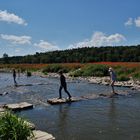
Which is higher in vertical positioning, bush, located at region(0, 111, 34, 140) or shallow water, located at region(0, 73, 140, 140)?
bush, located at region(0, 111, 34, 140)

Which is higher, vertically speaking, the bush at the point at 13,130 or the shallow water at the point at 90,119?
the bush at the point at 13,130

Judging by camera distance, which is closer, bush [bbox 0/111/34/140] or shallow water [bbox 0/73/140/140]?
bush [bbox 0/111/34/140]

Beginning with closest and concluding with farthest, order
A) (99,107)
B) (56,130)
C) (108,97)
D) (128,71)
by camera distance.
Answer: (56,130) < (99,107) < (108,97) < (128,71)

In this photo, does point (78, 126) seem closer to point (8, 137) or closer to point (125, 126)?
point (125, 126)

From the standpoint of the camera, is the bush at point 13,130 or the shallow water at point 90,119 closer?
the bush at point 13,130

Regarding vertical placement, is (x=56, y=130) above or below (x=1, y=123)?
below

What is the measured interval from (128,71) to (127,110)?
25.8 metres

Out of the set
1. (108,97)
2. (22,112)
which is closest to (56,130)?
(22,112)

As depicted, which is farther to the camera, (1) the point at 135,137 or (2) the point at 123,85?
(2) the point at 123,85

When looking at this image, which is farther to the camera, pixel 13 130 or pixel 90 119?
pixel 90 119

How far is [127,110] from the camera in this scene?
56.2ft

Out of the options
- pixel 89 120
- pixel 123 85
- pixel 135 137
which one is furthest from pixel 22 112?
pixel 123 85

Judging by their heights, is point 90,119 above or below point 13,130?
below

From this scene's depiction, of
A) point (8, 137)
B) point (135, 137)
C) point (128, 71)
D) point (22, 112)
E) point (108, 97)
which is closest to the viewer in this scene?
point (8, 137)
